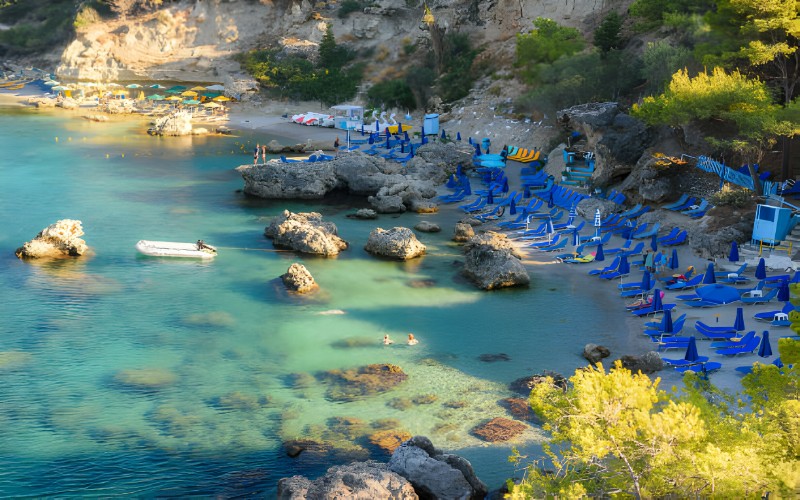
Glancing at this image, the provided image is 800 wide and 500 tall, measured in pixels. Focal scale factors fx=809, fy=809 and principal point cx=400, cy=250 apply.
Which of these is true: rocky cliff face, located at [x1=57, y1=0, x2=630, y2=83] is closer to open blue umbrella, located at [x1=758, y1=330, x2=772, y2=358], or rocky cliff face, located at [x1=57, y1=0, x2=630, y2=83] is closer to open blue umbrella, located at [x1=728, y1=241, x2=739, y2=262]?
open blue umbrella, located at [x1=728, y1=241, x2=739, y2=262]

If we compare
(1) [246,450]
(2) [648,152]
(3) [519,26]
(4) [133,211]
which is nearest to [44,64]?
(3) [519,26]

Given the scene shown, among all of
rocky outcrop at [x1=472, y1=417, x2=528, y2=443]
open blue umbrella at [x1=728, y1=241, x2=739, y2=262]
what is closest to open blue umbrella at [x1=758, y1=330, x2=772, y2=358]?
rocky outcrop at [x1=472, y1=417, x2=528, y2=443]

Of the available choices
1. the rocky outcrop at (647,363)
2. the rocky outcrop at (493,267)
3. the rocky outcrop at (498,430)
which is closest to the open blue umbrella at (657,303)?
the rocky outcrop at (647,363)

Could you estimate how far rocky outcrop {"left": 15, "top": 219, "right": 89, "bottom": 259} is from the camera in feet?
109

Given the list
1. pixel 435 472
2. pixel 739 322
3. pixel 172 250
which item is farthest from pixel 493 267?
pixel 435 472

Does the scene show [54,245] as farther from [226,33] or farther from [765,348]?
[226,33]

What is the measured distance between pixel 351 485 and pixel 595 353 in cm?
1055

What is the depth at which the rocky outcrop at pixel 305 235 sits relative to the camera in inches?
1353

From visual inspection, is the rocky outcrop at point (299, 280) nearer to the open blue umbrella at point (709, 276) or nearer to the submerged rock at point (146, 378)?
the submerged rock at point (146, 378)

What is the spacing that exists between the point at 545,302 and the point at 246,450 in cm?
1346

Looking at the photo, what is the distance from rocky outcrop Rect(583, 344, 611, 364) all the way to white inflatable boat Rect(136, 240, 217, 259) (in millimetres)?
17022

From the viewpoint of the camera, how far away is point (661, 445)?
11.9 m

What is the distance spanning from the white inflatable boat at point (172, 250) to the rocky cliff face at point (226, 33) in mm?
44579

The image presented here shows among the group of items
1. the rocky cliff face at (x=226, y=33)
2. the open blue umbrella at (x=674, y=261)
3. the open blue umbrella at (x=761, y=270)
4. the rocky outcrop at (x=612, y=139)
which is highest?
the rocky cliff face at (x=226, y=33)
